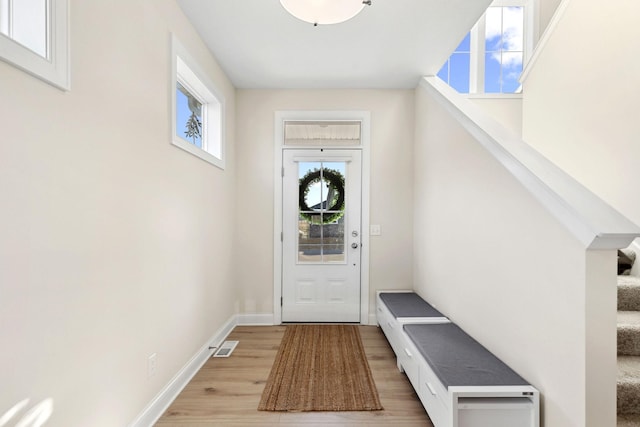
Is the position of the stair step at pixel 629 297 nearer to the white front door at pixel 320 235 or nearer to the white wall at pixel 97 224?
the white front door at pixel 320 235

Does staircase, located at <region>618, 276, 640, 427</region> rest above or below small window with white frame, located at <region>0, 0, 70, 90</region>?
below

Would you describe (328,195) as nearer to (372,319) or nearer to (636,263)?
(372,319)

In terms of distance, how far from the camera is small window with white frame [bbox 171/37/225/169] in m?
2.11

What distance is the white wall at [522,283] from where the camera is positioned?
116 cm

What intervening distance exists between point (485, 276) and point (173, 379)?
7.06 feet

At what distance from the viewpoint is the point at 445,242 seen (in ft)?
8.41

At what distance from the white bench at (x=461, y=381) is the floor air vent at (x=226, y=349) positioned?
5.00 feet

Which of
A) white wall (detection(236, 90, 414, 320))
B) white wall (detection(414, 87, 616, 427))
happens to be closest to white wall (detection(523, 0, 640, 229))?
white wall (detection(414, 87, 616, 427))

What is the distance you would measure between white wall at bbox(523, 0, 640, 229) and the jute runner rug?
229 centimetres

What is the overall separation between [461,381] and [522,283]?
22.5 inches

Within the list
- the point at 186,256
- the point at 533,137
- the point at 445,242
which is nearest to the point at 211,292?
the point at 186,256

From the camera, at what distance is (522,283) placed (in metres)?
1.52

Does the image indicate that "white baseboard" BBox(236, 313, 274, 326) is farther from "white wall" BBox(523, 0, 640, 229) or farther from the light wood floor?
"white wall" BBox(523, 0, 640, 229)

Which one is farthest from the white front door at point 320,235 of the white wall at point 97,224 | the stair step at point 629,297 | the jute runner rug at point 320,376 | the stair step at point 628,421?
the stair step at point 628,421
